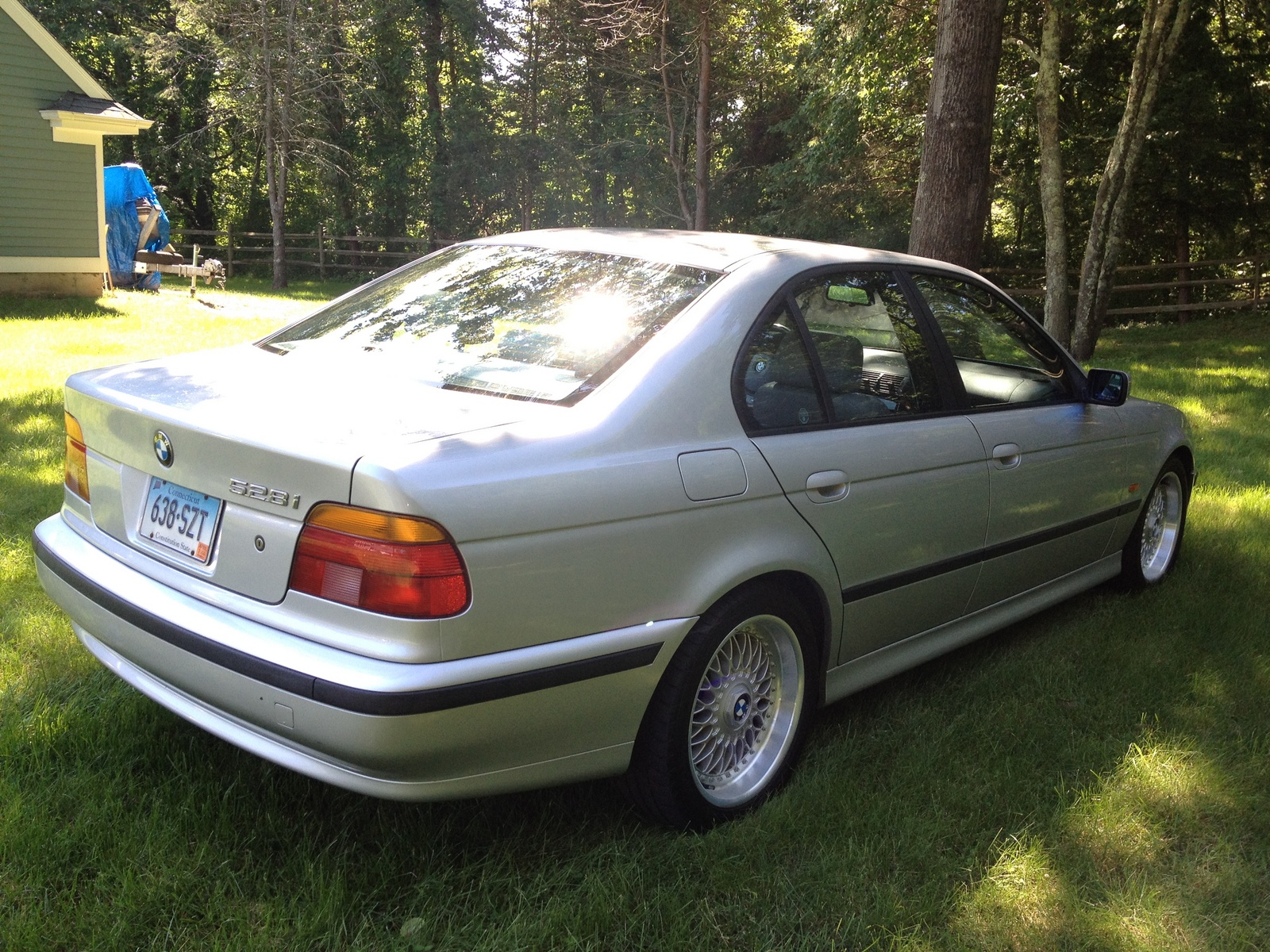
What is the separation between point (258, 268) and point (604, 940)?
3412 centimetres

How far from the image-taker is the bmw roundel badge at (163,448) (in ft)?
8.42

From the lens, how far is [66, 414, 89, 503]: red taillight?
2.99m

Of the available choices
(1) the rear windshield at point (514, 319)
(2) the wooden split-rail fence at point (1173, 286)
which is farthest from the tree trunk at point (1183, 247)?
(1) the rear windshield at point (514, 319)

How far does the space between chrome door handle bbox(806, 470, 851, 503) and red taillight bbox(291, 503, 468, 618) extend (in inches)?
44.7

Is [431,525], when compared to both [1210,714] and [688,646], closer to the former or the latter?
[688,646]

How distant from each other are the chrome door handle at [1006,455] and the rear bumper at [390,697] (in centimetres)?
160

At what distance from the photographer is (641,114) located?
→ 32.7 metres

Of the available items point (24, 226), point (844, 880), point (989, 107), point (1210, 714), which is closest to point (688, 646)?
point (844, 880)

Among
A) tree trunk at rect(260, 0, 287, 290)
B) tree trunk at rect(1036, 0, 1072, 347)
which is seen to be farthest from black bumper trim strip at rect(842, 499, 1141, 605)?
tree trunk at rect(260, 0, 287, 290)

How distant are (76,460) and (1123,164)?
13.4 m

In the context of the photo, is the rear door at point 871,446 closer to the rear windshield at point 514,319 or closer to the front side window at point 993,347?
the front side window at point 993,347

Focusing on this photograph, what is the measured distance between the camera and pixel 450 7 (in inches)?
1277

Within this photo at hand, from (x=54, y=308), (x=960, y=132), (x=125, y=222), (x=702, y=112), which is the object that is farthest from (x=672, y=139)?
(x=960, y=132)

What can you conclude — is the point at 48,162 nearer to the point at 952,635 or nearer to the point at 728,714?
the point at 952,635
